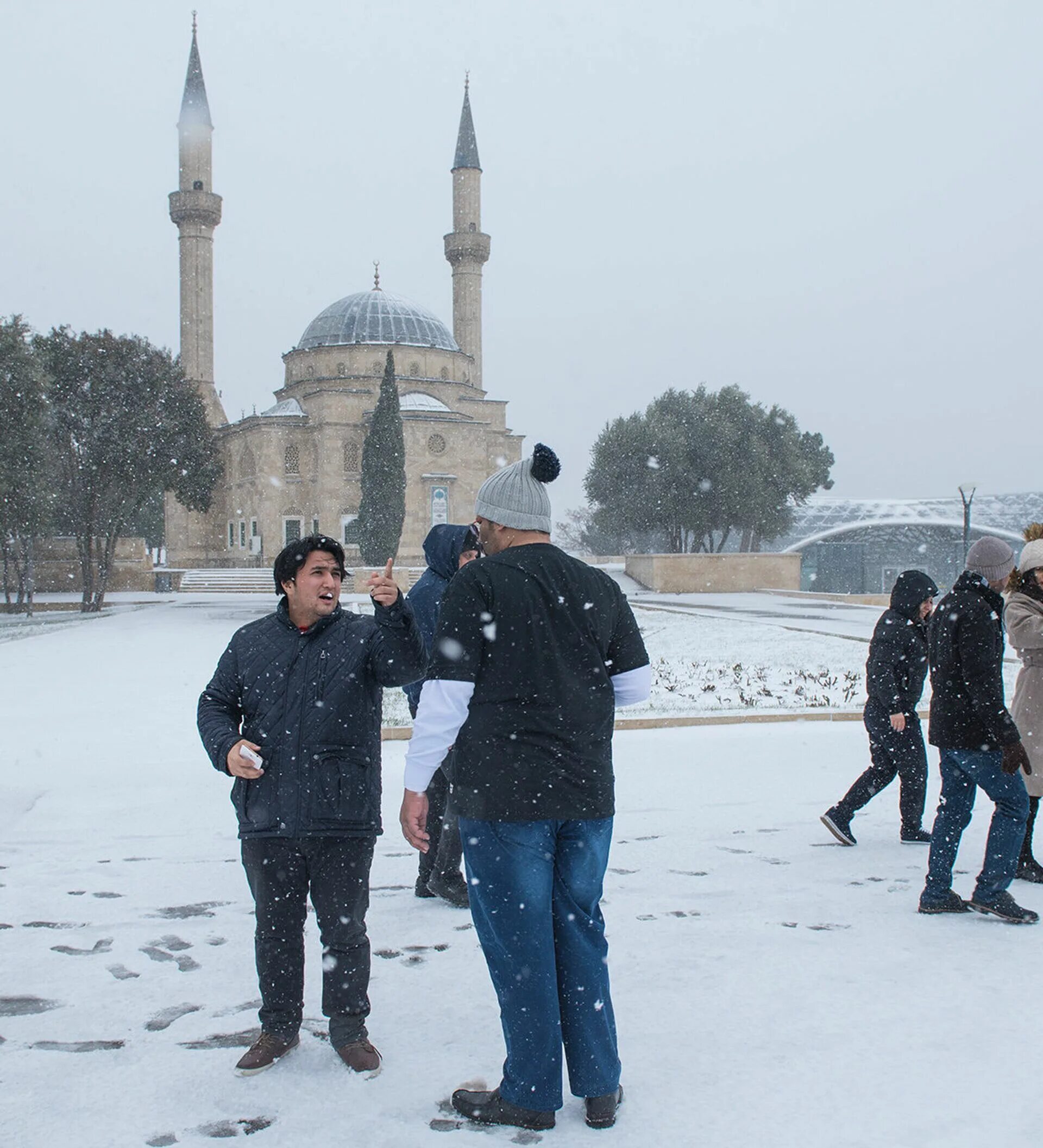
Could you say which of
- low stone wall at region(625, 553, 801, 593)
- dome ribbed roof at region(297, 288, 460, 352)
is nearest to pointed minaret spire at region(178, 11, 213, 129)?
dome ribbed roof at region(297, 288, 460, 352)

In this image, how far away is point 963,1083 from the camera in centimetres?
286

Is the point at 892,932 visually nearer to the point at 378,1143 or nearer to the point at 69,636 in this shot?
the point at 378,1143

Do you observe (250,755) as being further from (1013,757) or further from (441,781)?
(1013,757)

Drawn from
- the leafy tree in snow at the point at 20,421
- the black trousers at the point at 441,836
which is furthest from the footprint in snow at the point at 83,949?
the leafy tree in snow at the point at 20,421

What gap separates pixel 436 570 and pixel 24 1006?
2.18 metres

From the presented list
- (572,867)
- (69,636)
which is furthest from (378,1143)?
(69,636)

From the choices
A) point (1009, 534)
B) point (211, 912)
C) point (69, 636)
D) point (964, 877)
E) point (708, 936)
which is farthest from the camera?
point (1009, 534)

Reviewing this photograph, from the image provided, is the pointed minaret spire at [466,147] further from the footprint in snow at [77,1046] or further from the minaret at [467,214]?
the footprint in snow at [77,1046]

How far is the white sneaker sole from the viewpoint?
18.0ft

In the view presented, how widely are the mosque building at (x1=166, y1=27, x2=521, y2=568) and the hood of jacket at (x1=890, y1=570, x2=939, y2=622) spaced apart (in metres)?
38.2

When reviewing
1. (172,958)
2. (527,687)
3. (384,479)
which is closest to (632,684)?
(527,687)

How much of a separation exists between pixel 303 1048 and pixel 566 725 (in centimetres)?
132

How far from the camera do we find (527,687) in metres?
2.78

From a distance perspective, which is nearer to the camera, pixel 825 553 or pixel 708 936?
pixel 708 936
